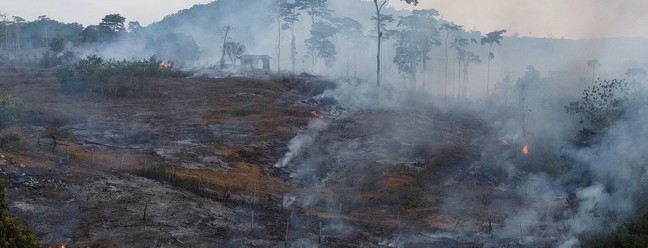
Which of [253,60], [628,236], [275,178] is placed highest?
[253,60]

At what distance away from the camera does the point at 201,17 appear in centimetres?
15738

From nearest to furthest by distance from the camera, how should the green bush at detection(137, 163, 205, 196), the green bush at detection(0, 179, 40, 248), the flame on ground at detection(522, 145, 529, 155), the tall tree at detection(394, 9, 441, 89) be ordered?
the green bush at detection(0, 179, 40, 248)
the green bush at detection(137, 163, 205, 196)
the flame on ground at detection(522, 145, 529, 155)
the tall tree at detection(394, 9, 441, 89)

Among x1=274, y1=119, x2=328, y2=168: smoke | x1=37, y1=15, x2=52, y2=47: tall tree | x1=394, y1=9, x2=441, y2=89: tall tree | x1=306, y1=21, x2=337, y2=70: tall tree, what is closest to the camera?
x1=274, y1=119, x2=328, y2=168: smoke

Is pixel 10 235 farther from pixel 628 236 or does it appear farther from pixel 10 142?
pixel 10 142

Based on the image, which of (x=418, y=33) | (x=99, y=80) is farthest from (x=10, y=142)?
(x=418, y=33)

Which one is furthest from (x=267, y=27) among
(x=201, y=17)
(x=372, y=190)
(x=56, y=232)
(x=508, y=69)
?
(x=56, y=232)

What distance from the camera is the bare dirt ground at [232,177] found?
1897 cm

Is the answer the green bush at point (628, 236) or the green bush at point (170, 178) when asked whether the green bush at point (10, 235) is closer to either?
the green bush at point (170, 178)

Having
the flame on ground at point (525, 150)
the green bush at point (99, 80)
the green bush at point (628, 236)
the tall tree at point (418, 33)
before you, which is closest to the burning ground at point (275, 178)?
the flame on ground at point (525, 150)

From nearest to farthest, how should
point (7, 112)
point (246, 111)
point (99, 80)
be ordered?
1. point (7, 112)
2. point (246, 111)
3. point (99, 80)

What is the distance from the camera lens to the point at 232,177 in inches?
1082

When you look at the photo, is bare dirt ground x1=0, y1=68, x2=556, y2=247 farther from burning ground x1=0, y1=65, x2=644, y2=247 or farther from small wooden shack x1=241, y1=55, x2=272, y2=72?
small wooden shack x1=241, y1=55, x2=272, y2=72

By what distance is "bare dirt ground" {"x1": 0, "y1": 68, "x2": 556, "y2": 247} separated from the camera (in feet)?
62.2

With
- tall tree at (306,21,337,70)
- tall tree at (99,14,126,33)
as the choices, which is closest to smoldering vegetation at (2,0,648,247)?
tall tree at (306,21,337,70)
